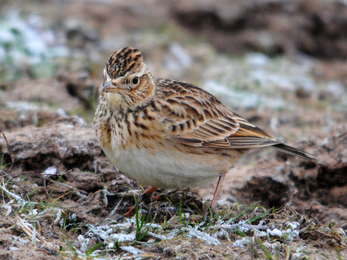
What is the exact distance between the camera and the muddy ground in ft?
15.0

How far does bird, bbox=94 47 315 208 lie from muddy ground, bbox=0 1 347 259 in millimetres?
525

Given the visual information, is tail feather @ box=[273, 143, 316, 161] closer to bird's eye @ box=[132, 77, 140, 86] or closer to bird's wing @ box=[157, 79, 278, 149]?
bird's wing @ box=[157, 79, 278, 149]

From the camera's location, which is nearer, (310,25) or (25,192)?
(25,192)

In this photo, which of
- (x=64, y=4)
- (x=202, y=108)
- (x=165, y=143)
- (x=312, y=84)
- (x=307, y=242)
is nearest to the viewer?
(x=307, y=242)

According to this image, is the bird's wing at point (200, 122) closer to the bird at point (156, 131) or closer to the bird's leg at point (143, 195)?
the bird at point (156, 131)

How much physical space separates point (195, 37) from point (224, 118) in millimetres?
8152

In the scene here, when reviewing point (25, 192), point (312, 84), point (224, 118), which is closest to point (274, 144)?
point (224, 118)

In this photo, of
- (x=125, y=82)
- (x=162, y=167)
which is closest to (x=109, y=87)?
(x=125, y=82)

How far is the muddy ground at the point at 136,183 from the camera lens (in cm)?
456

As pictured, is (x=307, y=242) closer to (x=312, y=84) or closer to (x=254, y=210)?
(x=254, y=210)

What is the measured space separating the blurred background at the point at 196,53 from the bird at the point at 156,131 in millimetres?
2460

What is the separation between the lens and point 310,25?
46.0ft

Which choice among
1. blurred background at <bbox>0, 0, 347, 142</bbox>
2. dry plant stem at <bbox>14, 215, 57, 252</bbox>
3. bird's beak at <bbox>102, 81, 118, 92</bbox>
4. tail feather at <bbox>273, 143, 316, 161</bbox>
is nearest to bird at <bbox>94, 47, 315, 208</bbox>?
bird's beak at <bbox>102, 81, 118, 92</bbox>

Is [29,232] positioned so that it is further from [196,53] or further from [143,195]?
[196,53]
